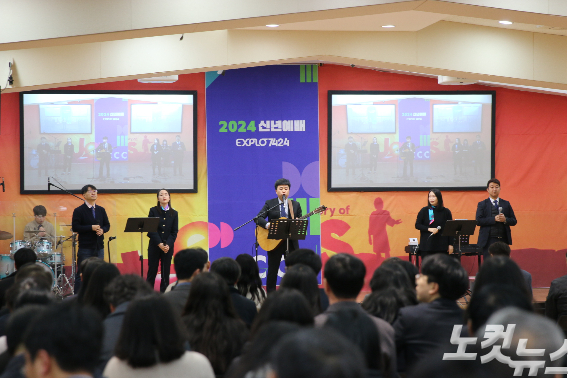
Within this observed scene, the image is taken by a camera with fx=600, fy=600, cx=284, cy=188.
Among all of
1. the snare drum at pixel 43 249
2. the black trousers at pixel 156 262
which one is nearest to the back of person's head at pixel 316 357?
the black trousers at pixel 156 262

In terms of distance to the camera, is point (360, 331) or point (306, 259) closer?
point (360, 331)

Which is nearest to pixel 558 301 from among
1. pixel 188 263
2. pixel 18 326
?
pixel 188 263

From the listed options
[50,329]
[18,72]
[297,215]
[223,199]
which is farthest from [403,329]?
[223,199]

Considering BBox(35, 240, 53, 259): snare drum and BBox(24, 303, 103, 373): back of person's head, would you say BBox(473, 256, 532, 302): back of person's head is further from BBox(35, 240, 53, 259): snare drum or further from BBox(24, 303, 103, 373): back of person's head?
BBox(35, 240, 53, 259): snare drum

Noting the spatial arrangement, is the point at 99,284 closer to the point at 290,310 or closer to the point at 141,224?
the point at 290,310

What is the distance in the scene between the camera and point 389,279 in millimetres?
3627

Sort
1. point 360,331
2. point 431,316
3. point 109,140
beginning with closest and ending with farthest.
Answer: point 360,331
point 431,316
point 109,140

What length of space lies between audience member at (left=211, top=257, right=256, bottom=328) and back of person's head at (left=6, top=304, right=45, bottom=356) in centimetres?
166

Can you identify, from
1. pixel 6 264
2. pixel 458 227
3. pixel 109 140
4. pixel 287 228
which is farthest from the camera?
pixel 109 140

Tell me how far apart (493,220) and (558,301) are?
421 centimetres

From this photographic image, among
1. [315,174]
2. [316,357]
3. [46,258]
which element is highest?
[315,174]

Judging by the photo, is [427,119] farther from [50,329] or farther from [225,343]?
[50,329]

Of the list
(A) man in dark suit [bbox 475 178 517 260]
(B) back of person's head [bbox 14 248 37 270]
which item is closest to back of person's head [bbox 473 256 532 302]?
(B) back of person's head [bbox 14 248 37 270]

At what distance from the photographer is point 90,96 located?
391 inches
